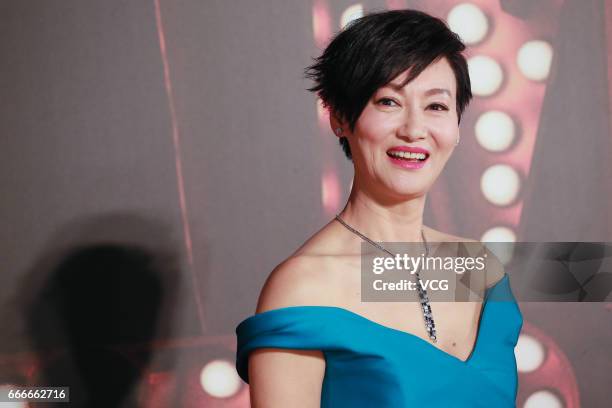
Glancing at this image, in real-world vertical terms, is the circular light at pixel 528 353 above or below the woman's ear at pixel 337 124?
below

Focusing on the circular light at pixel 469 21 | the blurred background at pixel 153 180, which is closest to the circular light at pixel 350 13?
the blurred background at pixel 153 180

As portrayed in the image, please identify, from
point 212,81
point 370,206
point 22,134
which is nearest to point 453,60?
point 370,206

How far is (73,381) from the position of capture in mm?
2232

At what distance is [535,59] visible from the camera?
2371 millimetres

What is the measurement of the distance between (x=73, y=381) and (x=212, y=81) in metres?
0.89

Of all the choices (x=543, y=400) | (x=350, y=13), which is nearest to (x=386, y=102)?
(x=350, y=13)

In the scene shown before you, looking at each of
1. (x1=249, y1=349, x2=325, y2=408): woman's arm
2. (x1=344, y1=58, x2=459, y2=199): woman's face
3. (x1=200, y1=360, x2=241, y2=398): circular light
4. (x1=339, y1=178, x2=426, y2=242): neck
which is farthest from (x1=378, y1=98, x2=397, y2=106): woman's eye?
(x1=200, y1=360, x2=241, y2=398): circular light

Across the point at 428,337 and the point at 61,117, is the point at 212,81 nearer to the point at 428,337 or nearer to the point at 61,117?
the point at 61,117

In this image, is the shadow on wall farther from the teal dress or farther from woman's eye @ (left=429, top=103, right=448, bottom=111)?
woman's eye @ (left=429, top=103, right=448, bottom=111)

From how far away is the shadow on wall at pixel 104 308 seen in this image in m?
2.23

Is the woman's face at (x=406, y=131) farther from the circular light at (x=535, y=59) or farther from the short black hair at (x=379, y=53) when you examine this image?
the circular light at (x=535, y=59)

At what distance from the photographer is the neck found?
57.0 inches

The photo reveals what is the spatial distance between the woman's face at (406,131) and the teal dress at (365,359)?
242 mm

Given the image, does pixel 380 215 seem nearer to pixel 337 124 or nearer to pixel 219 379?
pixel 337 124
